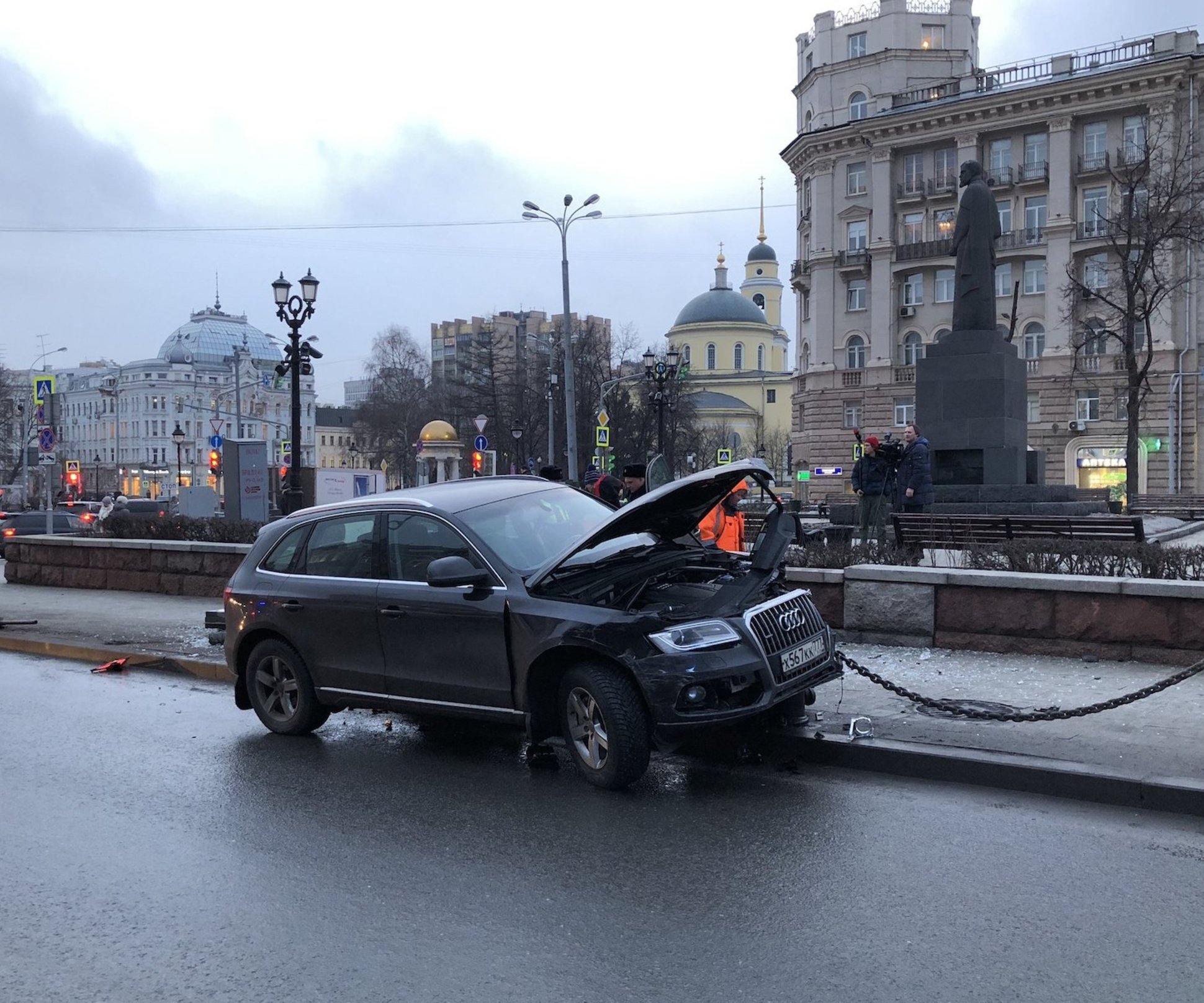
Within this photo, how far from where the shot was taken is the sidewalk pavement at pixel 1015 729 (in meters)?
6.09

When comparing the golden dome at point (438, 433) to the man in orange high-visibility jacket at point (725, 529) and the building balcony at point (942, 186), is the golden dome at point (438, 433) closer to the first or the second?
the man in orange high-visibility jacket at point (725, 529)

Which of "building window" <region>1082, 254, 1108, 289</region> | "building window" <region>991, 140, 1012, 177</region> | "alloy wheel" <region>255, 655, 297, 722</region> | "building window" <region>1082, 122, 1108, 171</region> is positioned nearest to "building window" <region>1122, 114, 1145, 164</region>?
"building window" <region>1082, 122, 1108, 171</region>

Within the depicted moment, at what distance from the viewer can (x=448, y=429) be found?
46.2 metres

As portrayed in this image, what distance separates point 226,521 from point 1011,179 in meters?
56.3

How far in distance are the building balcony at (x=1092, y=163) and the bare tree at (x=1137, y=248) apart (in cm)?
64

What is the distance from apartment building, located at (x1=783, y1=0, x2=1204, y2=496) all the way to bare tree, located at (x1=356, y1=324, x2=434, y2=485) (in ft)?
102

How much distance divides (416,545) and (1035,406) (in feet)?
193

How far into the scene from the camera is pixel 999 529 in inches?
484

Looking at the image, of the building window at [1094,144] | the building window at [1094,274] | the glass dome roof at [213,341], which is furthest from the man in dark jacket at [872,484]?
the glass dome roof at [213,341]

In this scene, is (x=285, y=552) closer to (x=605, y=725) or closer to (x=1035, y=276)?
(x=605, y=725)

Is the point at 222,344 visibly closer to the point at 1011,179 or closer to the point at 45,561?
the point at 1011,179

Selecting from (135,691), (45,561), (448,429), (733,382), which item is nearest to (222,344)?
(733,382)

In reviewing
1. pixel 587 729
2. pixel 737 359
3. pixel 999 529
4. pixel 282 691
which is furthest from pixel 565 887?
pixel 737 359

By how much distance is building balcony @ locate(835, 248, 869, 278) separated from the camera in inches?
2657
